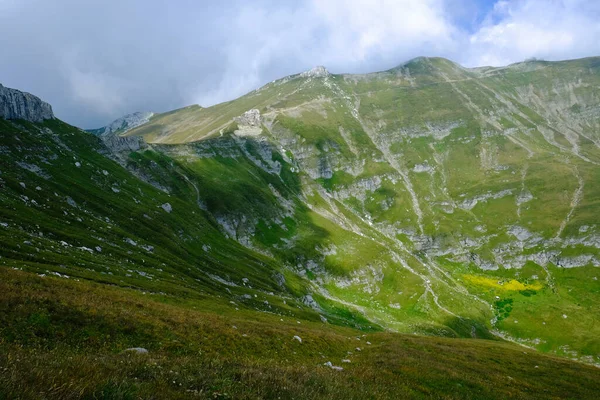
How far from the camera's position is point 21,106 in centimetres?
14400

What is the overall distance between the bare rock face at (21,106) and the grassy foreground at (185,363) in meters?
151

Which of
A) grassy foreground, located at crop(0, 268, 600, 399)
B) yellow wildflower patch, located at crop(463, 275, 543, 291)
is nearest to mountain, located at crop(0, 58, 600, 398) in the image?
grassy foreground, located at crop(0, 268, 600, 399)

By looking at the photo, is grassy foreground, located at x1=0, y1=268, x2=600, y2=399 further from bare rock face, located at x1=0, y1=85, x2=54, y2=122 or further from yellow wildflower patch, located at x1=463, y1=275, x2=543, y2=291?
yellow wildflower patch, located at x1=463, y1=275, x2=543, y2=291

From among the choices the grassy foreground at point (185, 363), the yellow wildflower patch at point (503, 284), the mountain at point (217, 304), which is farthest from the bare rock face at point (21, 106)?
the yellow wildflower patch at point (503, 284)

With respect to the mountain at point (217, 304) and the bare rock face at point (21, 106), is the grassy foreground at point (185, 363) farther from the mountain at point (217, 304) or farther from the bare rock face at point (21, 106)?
the bare rock face at point (21, 106)

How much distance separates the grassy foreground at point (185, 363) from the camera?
23.2 feet

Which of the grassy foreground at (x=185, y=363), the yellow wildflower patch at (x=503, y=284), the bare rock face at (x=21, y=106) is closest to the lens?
the grassy foreground at (x=185, y=363)

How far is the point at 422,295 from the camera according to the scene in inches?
6358

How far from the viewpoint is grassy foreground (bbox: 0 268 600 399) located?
709cm

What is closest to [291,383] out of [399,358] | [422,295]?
[399,358]

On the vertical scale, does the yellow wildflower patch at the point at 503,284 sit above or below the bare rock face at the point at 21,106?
below

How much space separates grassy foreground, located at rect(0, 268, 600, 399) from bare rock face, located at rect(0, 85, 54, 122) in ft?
497

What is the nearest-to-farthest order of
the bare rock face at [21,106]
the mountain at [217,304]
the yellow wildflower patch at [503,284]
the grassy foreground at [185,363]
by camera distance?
the grassy foreground at [185,363]
the mountain at [217,304]
the bare rock face at [21,106]
the yellow wildflower patch at [503,284]

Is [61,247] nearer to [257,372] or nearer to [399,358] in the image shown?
[399,358]
